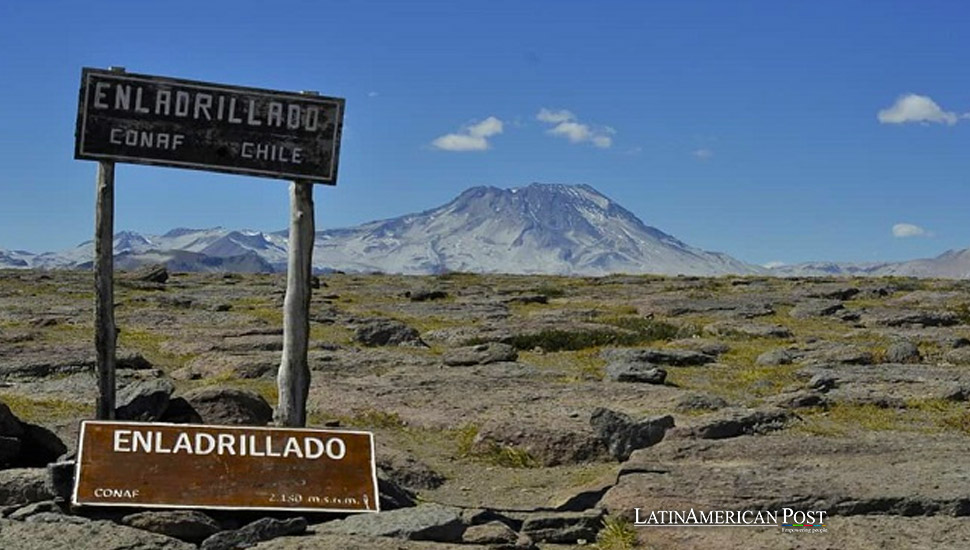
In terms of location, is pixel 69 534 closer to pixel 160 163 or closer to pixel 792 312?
pixel 160 163

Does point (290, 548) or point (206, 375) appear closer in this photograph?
point (290, 548)

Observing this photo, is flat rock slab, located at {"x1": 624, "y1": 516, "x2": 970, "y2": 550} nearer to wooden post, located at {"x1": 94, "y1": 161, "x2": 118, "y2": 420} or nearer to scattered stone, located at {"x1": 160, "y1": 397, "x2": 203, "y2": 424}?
wooden post, located at {"x1": 94, "y1": 161, "x2": 118, "y2": 420}

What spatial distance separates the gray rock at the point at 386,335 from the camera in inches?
1298

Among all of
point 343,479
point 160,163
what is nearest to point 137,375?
point 160,163

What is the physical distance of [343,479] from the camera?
12289 millimetres

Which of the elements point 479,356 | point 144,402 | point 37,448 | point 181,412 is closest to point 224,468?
point 37,448

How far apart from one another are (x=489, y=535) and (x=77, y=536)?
4.28 metres

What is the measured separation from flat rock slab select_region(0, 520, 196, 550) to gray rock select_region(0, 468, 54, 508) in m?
0.96

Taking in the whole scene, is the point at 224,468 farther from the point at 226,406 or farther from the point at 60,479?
the point at 226,406

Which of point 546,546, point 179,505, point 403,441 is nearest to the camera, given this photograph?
point 179,505

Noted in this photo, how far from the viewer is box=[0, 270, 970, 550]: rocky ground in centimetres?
1163

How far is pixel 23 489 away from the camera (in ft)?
39.0

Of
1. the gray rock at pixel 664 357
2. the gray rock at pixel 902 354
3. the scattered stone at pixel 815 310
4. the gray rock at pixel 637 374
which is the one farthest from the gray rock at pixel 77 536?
the scattered stone at pixel 815 310

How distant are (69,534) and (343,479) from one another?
3.06 m
